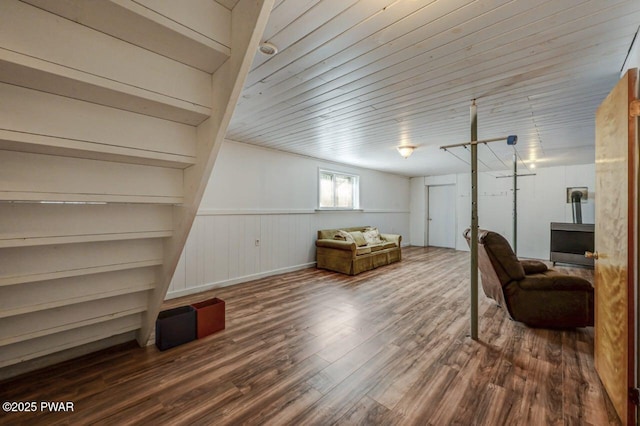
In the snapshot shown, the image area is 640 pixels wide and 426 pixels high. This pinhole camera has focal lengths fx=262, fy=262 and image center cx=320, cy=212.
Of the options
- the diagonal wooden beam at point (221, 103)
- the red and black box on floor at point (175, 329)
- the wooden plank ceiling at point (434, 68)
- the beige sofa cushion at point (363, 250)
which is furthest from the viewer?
the beige sofa cushion at point (363, 250)

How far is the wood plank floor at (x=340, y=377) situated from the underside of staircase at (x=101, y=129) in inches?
22.6

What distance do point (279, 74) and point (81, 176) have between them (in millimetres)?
1572

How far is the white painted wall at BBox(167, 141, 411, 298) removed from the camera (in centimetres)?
396

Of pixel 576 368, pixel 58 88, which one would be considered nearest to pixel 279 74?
pixel 58 88

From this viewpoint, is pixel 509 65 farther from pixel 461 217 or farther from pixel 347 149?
pixel 461 217

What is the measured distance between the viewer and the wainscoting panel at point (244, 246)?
386 centimetres

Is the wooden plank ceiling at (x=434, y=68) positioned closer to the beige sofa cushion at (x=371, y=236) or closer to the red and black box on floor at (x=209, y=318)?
the red and black box on floor at (x=209, y=318)

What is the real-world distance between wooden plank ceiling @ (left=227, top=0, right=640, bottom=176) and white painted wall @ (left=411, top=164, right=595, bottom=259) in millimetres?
2942

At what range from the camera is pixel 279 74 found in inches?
85.9

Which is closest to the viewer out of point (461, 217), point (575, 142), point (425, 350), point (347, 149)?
point (425, 350)

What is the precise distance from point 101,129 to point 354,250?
13.9 ft

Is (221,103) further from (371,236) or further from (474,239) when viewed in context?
(371,236)

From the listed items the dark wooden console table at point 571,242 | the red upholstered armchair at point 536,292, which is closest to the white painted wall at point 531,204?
the dark wooden console table at point 571,242

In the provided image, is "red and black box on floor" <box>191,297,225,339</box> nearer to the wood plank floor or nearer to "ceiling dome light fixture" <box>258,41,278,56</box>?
the wood plank floor
